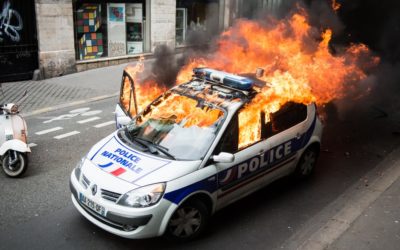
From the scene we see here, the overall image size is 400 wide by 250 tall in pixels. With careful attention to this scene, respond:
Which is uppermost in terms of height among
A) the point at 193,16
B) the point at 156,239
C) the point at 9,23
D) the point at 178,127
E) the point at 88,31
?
the point at 193,16

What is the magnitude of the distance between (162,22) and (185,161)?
13.7 m

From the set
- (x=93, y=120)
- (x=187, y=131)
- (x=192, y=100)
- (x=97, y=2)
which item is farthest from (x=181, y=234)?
(x=97, y=2)

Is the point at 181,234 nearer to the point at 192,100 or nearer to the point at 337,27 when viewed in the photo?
the point at 192,100

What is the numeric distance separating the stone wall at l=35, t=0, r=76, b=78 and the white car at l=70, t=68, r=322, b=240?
869 cm

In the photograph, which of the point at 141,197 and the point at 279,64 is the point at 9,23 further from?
the point at 141,197

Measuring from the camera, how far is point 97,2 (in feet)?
50.3

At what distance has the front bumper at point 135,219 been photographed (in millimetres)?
4562

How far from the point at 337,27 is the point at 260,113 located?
553cm

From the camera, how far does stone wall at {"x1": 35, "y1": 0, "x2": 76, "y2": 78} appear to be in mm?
13453

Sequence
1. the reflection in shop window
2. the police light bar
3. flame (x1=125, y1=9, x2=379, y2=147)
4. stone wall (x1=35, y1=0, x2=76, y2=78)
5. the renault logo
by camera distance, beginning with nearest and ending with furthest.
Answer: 1. the renault logo
2. the police light bar
3. flame (x1=125, y1=9, x2=379, y2=147)
4. stone wall (x1=35, y1=0, x2=76, y2=78)
5. the reflection in shop window

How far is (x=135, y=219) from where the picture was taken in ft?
14.9

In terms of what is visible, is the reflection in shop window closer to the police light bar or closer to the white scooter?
the white scooter

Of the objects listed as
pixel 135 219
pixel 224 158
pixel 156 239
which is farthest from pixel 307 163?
pixel 135 219

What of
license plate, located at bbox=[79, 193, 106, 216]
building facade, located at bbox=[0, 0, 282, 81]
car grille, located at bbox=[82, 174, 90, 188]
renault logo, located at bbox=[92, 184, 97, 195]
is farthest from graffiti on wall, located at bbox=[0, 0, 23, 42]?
renault logo, located at bbox=[92, 184, 97, 195]
